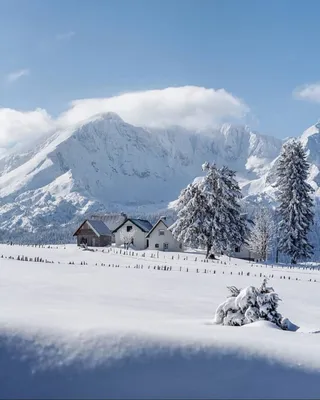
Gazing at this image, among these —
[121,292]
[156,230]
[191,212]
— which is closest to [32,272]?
[121,292]

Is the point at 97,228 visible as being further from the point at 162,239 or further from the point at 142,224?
the point at 162,239

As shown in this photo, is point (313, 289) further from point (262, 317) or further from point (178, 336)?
point (178, 336)

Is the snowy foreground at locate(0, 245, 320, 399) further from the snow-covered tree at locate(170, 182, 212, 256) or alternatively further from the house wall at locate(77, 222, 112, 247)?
the house wall at locate(77, 222, 112, 247)

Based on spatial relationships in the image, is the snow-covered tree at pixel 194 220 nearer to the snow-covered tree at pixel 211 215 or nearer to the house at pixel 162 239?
the snow-covered tree at pixel 211 215

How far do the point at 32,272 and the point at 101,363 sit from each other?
2009cm

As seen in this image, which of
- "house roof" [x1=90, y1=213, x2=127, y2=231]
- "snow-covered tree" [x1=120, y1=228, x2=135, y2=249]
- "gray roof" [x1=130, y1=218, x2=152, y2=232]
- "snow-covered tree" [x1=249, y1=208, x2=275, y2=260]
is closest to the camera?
"snow-covered tree" [x1=249, y1=208, x2=275, y2=260]

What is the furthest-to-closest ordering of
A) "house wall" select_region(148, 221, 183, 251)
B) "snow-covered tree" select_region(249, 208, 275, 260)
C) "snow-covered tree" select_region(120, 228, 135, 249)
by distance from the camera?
"snow-covered tree" select_region(120, 228, 135, 249) < "house wall" select_region(148, 221, 183, 251) < "snow-covered tree" select_region(249, 208, 275, 260)

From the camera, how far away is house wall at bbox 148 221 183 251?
72375 millimetres

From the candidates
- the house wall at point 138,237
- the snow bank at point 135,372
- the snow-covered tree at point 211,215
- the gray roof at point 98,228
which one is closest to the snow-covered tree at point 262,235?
the snow-covered tree at point 211,215

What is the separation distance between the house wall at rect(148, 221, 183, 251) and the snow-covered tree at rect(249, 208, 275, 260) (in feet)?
36.8

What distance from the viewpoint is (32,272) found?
27062mm

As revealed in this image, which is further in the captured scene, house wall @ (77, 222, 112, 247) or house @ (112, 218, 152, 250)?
house wall @ (77, 222, 112, 247)

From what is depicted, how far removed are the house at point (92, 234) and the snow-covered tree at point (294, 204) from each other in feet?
122

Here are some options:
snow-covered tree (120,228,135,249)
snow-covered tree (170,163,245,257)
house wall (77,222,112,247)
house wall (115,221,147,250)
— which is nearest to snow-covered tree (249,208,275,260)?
snow-covered tree (170,163,245,257)
